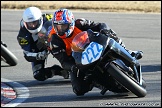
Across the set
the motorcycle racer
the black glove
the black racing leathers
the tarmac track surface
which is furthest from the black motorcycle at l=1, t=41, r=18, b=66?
the black glove

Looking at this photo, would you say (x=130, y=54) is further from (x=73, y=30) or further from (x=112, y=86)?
(x=73, y=30)

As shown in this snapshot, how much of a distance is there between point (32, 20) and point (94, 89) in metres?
2.20

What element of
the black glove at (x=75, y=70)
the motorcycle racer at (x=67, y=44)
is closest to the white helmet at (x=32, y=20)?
the motorcycle racer at (x=67, y=44)

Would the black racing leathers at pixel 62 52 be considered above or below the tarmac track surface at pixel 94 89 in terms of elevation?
above

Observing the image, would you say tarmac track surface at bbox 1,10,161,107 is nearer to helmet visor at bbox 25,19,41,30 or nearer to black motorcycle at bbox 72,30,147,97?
black motorcycle at bbox 72,30,147,97

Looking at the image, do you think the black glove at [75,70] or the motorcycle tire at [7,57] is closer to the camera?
the black glove at [75,70]

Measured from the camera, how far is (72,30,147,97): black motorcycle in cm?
955

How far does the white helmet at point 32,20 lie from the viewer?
40.0ft

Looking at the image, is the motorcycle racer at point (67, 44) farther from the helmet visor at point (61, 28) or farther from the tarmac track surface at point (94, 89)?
the tarmac track surface at point (94, 89)

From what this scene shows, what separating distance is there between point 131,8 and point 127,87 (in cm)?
2044

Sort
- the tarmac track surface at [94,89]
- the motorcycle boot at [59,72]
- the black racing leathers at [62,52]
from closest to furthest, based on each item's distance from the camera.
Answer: the tarmac track surface at [94,89] → the black racing leathers at [62,52] → the motorcycle boot at [59,72]

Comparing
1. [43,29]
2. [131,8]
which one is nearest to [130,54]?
[43,29]

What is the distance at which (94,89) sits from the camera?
1118 cm

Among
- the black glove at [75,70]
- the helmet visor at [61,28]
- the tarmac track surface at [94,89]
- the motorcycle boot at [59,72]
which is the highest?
the helmet visor at [61,28]
